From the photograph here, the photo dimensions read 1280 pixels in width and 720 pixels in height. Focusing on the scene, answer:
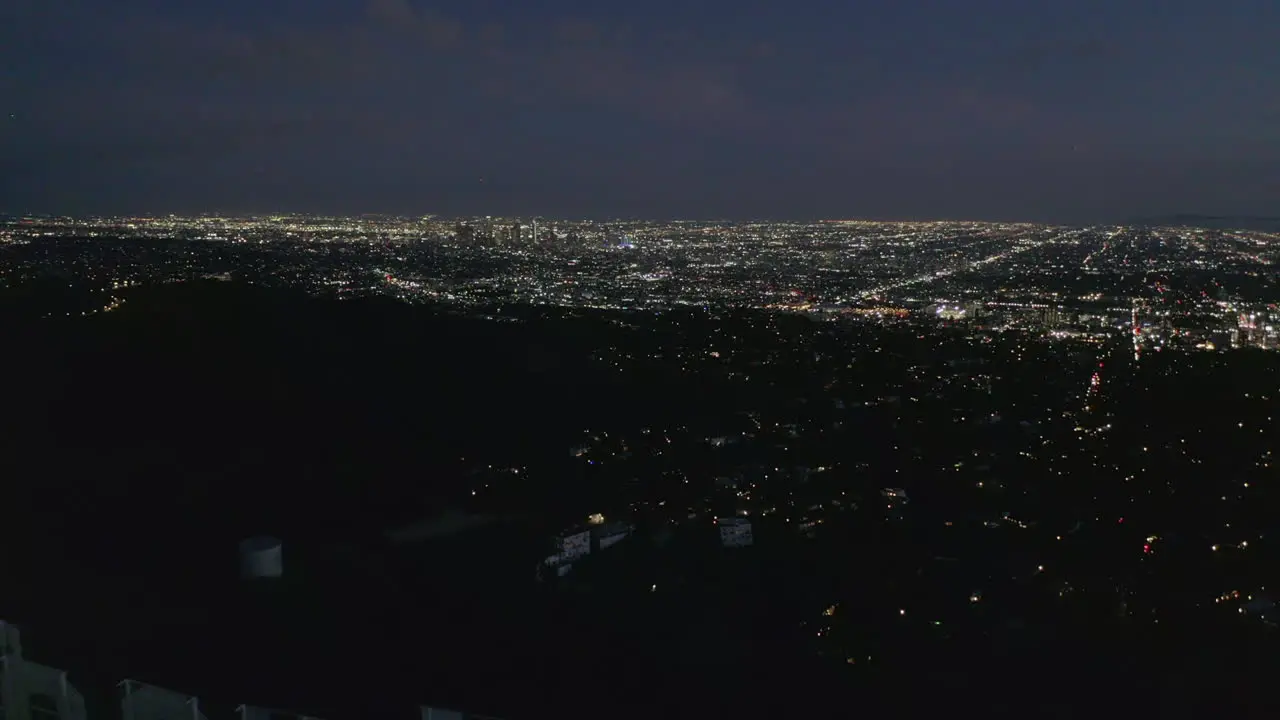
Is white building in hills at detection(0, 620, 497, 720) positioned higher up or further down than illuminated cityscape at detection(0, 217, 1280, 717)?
higher up

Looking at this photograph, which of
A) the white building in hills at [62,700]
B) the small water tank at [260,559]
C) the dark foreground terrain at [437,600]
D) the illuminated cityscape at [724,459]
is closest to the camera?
the white building in hills at [62,700]

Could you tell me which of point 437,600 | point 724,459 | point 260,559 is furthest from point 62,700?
point 724,459

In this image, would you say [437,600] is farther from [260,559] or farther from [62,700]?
[62,700]

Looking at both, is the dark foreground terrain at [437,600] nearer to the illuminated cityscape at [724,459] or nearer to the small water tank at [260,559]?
the illuminated cityscape at [724,459]

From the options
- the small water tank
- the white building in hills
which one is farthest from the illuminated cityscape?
the white building in hills

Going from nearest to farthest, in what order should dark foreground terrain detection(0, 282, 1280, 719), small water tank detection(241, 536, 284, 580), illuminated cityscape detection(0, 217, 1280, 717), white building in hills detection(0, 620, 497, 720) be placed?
white building in hills detection(0, 620, 497, 720) < dark foreground terrain detection(0, 282, 1280, 719) < illuminated cityscape detection(0, 217, 1280, 717) < small water tank detection(241, 536, 284, 580)

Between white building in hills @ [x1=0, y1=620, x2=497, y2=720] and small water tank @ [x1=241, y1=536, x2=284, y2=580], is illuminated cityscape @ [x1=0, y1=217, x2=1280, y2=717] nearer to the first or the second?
small water tank @ [x1=241, y1=536, x2=284, y2=580]

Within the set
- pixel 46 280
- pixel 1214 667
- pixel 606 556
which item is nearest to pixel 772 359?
pixel 606 556

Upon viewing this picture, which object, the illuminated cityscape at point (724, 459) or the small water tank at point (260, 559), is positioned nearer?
the illuminated cityscape at point (724, 459)

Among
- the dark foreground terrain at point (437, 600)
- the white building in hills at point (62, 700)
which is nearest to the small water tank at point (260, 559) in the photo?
the dark foreground terrain at point (437, 600)
